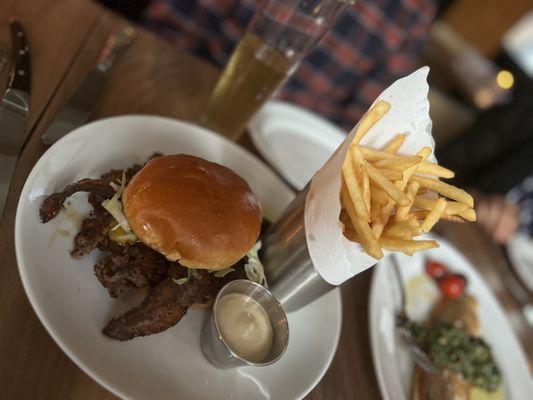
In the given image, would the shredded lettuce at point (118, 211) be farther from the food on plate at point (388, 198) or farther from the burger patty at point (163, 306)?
the food on plate at point (388, 198)

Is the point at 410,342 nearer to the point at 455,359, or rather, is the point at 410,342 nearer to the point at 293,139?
the point at 455,359

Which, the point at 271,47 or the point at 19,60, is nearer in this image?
the point at 19,60

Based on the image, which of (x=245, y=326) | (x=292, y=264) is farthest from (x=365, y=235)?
(x=245, y=326)

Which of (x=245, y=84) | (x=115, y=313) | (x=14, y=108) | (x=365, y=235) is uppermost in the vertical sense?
(x=365, y=235)

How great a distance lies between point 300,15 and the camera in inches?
58.0

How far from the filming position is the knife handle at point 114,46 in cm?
155

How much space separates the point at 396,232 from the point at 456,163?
315cm

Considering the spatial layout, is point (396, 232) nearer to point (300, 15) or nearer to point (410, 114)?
point (410, 114)

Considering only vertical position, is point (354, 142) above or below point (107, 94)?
above

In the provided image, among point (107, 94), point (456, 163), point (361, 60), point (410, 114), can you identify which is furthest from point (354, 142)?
point (456, 163)

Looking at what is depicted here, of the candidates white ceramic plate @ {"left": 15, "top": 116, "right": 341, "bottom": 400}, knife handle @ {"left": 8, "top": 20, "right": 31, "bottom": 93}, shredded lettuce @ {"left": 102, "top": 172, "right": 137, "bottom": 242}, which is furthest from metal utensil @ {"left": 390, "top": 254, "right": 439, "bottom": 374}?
knife handle @ {"left": 8, "top": 20, "right": 31, "bottom": 93}

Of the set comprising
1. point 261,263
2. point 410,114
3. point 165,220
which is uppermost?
point 410,114

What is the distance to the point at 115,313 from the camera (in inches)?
44.0

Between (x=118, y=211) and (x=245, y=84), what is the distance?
672mm
